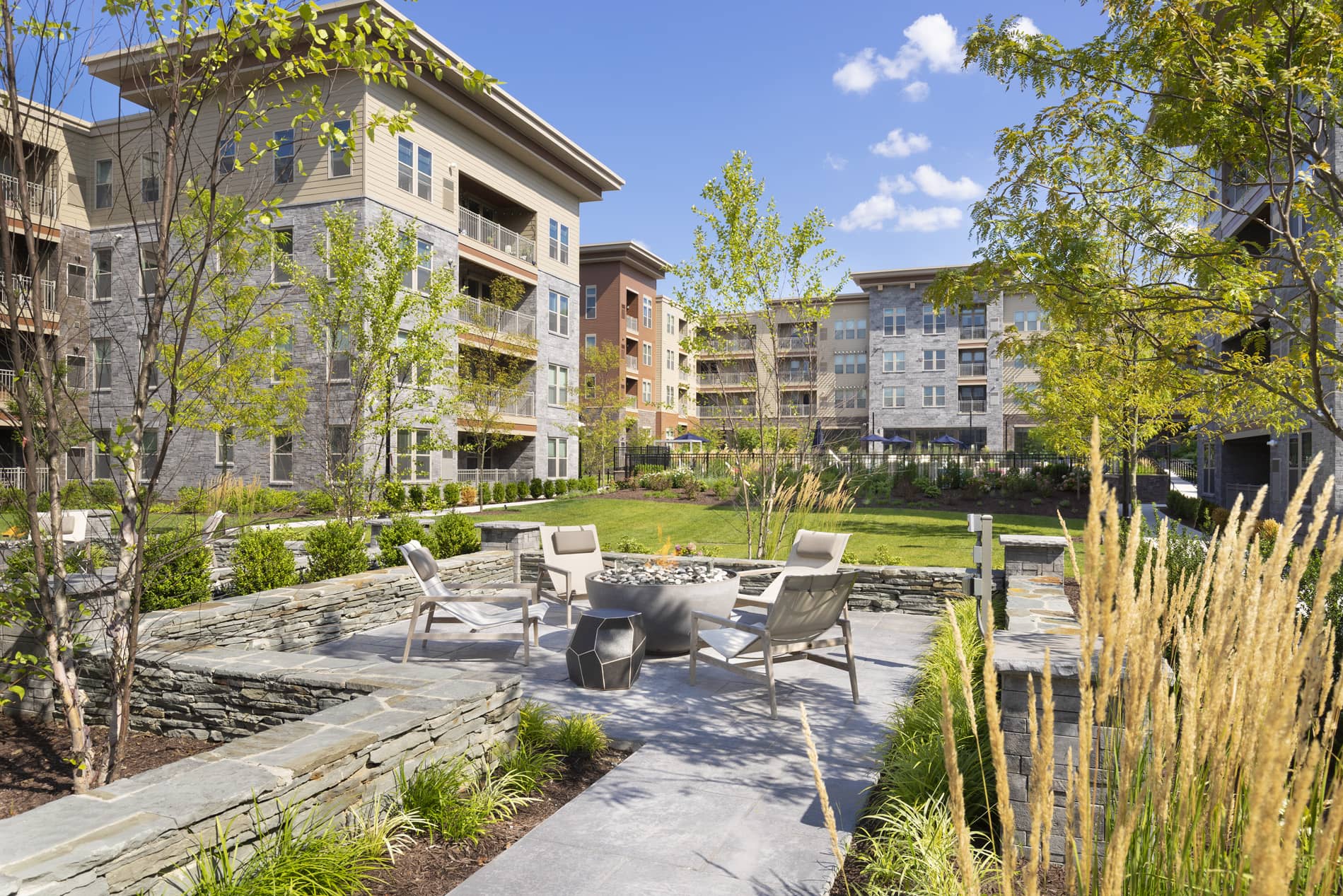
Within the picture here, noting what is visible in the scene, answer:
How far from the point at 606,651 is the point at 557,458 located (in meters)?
24.1

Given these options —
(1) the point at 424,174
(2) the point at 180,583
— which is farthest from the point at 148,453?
(1) the point at 424,174

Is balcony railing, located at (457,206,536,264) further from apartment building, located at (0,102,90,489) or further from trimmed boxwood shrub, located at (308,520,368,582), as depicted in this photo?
apartment building, located at (0,102,90,489)

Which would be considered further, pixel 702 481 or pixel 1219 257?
pixel 702 481

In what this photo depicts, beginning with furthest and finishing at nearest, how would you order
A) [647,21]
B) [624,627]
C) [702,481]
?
[702,481] → [647,21] → [624,627]

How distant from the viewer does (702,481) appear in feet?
78.0

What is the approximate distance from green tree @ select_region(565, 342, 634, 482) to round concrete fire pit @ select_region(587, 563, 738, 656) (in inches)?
898

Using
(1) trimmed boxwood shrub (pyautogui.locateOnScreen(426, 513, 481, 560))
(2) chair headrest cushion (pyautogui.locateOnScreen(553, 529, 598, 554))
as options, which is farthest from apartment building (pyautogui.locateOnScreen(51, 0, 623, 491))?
(2) chair headrest cushion (pyautogui.locateOnScreen(553, 529, 598, 554))

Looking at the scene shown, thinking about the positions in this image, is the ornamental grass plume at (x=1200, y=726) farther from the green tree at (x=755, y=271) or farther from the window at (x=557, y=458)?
the window at (x=557, y=458)

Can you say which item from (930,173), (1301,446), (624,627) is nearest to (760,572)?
(624,627)

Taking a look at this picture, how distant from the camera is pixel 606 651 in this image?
6.07 metres

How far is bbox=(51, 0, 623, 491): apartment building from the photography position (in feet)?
65.9

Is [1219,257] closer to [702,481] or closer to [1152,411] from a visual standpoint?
[1152,411]

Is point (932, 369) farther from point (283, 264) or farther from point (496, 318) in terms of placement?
point (283, 264)

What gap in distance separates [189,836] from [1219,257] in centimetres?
610
